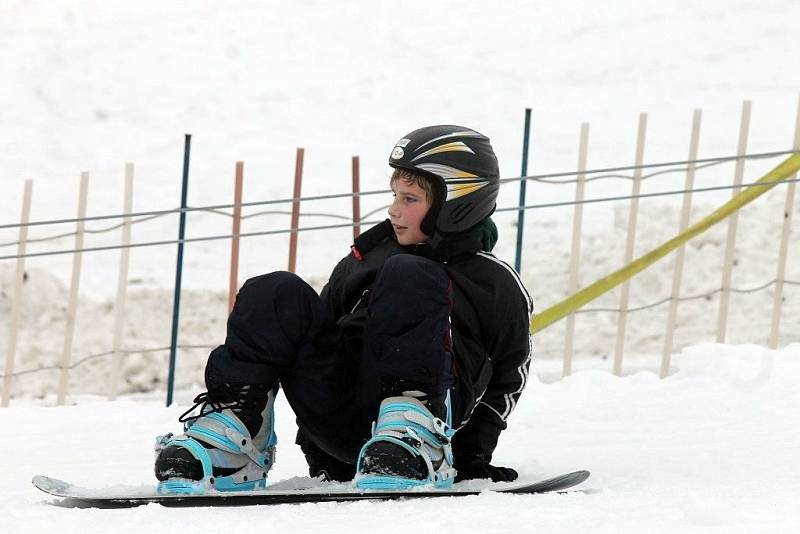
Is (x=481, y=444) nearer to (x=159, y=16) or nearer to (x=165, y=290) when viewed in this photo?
(x=165, y=290)

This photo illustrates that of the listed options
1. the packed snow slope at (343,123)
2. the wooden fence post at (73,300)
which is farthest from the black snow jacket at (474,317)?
the packed snow slope at (343,123)

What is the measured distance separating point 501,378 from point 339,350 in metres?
0.39

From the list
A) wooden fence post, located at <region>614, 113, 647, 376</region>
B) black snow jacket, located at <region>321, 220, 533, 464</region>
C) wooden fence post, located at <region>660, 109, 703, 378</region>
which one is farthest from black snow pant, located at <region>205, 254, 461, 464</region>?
wooden fence post, located at <region>660, 109, 703, 378</region>

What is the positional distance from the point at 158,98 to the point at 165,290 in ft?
13.8

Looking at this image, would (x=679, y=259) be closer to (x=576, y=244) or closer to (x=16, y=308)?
(x=576, y=244)

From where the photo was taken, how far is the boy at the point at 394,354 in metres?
2.42

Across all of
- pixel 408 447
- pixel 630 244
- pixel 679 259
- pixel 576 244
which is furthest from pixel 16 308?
pixel 408 447

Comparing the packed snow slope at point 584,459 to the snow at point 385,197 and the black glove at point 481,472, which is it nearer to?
the snow at point 385,197

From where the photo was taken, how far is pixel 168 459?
Result: 2.41 m

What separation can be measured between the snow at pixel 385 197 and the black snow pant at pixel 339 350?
1.04ft

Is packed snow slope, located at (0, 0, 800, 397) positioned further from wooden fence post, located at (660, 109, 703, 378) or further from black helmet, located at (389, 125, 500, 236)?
black helmet, located at (389, 125, 500, 236)

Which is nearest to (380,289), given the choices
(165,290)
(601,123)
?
(165,290)

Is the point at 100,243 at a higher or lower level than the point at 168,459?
higher

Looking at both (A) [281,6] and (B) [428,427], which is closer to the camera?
(B) [428,427]
